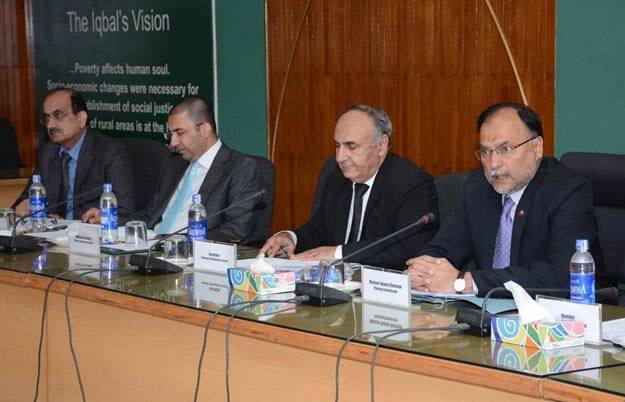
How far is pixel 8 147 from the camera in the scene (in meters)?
7.26

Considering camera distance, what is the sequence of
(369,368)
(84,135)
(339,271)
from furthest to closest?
(84,135), (339,271), (369,368)

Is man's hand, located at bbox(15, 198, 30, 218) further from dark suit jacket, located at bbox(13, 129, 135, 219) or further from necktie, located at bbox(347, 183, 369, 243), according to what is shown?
necktie, located at bbox(347, 183, 369, 243)

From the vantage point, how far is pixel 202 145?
4.54 m

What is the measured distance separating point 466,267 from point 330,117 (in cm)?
227

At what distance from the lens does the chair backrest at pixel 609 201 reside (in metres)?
3.23

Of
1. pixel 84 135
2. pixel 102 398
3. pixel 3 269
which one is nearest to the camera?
pixel 102 398

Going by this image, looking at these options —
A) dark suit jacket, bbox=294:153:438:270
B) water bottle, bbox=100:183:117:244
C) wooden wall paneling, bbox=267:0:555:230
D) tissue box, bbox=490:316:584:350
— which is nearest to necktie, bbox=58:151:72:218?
water bottle, bbox=100:183:117:244

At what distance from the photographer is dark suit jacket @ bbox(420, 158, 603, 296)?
9.70ft

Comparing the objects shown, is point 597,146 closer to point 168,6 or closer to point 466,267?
point 466,267

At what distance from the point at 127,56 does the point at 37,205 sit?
2.78 metres

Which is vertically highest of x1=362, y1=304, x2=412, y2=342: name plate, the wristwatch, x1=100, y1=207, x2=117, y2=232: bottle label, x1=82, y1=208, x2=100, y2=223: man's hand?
x1=100, y1=207, x2=117, y2=232: bottle label

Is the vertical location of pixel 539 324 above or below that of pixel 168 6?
below

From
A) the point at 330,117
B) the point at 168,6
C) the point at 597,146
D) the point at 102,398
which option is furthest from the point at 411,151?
the point at 102,398

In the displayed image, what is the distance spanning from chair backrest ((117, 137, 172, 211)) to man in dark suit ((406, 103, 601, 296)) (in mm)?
1950
